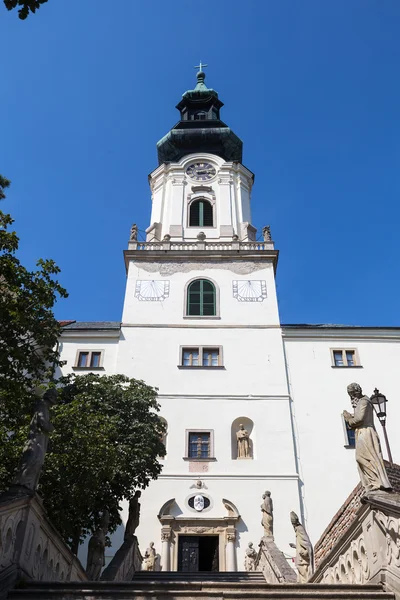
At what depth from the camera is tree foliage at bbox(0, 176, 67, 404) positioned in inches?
447

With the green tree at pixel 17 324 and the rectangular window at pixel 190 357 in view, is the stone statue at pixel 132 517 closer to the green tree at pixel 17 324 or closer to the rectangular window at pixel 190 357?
the green tree at pixel 17 324

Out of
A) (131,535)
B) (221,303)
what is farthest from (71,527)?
(221,303)

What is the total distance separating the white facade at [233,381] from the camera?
21375 mm

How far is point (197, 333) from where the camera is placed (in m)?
26.7

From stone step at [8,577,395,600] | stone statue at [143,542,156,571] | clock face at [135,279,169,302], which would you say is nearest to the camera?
stone step at [8,577,395,600]

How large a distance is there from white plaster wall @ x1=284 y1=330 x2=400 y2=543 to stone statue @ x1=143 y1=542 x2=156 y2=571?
6083 millimetres

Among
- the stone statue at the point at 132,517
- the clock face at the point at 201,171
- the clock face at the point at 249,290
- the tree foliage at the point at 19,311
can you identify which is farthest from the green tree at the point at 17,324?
the clock face at the point at 201,171

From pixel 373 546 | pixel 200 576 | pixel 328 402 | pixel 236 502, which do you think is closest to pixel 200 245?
pixel 328 402

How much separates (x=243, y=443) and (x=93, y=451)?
10437 millimetres

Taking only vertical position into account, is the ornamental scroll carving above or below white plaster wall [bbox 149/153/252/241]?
below

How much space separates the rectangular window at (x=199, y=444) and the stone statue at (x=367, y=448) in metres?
15.4

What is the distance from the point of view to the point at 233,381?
24969 millimetres

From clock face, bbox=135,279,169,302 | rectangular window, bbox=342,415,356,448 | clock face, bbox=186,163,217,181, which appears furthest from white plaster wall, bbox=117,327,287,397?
clock face, bbox=186,163,217,181

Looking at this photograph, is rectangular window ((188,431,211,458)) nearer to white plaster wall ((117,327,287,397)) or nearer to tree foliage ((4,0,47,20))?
white plaster wall ((117,327,287,397))
